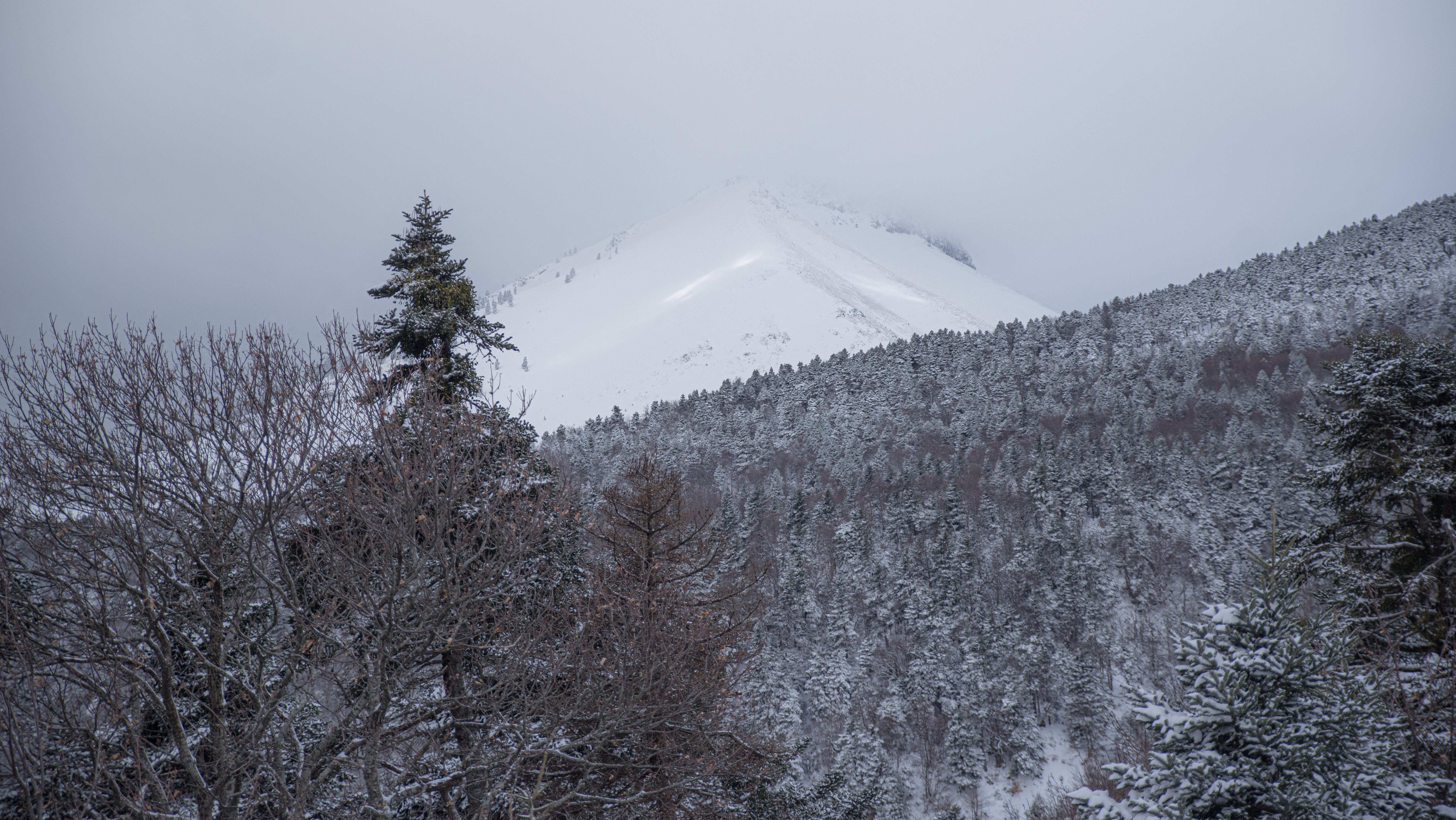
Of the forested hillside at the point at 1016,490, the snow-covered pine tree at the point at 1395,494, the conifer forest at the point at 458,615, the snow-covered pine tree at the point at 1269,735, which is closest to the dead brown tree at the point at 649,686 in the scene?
the conifer forest at the point at 458,615

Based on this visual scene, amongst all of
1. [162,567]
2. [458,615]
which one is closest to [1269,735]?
[458,615]

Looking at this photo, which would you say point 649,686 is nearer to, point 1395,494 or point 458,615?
point 458,615

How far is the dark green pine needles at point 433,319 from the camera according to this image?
13.2 metres

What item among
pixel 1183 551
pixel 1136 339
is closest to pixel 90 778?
pixel 1183 551

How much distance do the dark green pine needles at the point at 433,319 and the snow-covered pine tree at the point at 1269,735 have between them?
11345 mm

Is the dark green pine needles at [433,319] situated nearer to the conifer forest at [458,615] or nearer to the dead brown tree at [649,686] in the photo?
the conifer forest at [458,615]

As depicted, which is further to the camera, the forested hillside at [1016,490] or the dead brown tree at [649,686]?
the forested hillside at [1016,490]

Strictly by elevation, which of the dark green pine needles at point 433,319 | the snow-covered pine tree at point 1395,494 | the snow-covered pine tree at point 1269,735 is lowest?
the snow-covered pine tree at point 1269,735

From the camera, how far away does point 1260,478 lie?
7256cm

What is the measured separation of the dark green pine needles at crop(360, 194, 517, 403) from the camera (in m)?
13.2

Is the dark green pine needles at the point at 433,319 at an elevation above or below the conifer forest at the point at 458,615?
above

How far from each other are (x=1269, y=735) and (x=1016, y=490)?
3617 inches

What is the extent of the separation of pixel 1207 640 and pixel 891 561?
6763cm

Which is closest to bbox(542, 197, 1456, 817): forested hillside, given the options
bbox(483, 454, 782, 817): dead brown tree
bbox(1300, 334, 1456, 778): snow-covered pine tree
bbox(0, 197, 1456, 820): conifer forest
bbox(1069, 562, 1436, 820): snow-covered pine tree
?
bbox(1300, 334, 1456, 778): snow-covered pine tree
